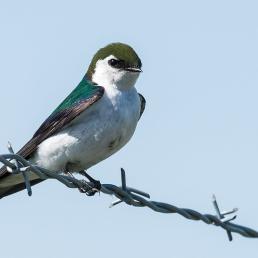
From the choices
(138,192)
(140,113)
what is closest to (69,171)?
(140,113)

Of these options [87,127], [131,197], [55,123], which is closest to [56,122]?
[55,123]

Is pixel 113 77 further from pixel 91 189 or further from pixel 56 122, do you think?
pixel 91 189

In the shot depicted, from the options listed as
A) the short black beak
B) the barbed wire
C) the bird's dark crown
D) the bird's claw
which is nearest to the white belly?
the bird's claw

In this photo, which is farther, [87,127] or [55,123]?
[55,123]

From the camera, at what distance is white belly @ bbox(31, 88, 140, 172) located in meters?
6.61

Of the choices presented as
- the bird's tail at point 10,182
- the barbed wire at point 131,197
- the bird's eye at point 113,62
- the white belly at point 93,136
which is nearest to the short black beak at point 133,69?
the bird's eye at point 113,62

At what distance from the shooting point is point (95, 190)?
21.9 feet

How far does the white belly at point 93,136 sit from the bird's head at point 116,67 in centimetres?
26

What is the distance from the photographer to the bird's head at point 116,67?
718 centimetres

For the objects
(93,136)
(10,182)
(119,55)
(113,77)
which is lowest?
(10,182)

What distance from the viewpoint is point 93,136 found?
6.60m

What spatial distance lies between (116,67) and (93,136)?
0.95 m

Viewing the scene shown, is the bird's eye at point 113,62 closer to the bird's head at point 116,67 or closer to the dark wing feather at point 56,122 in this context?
the bird's head at point 116,67

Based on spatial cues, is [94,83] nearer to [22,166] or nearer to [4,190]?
[4,190]
